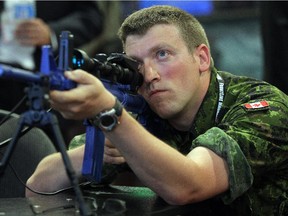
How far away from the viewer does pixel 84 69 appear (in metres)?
1.84

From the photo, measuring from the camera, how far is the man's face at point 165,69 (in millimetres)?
2295

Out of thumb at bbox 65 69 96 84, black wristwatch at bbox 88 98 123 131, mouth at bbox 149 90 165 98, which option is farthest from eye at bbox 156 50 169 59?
thumb at bbox 65 69 96 84

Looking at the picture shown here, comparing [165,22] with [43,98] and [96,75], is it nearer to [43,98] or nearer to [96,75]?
[96,75]

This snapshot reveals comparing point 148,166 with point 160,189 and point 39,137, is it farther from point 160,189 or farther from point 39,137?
point 39,137

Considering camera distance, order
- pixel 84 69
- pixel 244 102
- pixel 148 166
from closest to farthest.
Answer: pixel 84 69, pixel 148 166, pixel 244 102

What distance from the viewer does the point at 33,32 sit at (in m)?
3.93

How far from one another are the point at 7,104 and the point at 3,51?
33cm

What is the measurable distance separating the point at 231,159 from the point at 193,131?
0.35m

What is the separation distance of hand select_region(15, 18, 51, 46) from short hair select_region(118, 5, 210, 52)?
1471 millimetres

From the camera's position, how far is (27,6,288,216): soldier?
2002 millimetres

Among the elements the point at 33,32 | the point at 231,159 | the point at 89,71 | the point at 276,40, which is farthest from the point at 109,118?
the point at 276,40

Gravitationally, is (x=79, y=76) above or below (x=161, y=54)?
above

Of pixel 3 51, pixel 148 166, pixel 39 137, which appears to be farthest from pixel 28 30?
pixel 148 166

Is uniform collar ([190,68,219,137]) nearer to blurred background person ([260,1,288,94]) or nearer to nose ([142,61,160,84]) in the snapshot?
nose ([142,61,160,84])
